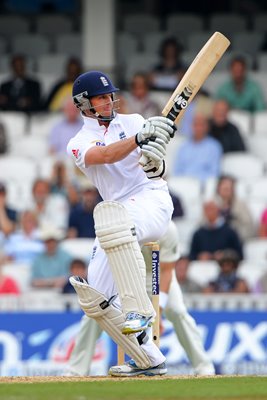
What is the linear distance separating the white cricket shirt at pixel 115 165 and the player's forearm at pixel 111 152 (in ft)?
0.50

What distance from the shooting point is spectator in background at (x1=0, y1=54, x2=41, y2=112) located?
15.3 m

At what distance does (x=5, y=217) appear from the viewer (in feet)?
44.7

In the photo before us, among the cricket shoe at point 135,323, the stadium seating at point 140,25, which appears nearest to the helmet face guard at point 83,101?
the cricket shoe at point 135,323

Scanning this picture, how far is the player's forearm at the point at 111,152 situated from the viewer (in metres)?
7.70

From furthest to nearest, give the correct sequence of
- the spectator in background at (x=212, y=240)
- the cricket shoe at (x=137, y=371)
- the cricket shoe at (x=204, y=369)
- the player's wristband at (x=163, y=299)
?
the spectator in background at (x=212, y=240) < the cricket shoe at (x=204, y=369) < the player's wristband at (x=163, y=299) < the cricket shoe at (x=137, y=371)

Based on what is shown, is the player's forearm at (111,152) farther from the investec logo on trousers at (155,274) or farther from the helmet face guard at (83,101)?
the investec logo on trousers at (155,274)

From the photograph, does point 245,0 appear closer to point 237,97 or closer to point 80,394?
point 237,97

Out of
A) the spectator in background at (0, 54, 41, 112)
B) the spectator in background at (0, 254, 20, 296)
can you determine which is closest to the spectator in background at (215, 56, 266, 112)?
the spectator in background at (0, 54, 41, 112)

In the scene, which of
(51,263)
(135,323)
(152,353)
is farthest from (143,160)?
(51,263)

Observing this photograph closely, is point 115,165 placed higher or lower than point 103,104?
lower

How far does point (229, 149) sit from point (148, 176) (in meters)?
6.41

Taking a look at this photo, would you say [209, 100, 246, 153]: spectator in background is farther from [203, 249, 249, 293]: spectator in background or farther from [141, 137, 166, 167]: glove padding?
[141, 137, 166, 167]: glove padding

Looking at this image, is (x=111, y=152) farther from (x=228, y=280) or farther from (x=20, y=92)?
(x=20, y=92)

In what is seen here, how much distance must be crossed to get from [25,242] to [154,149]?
231 inches
